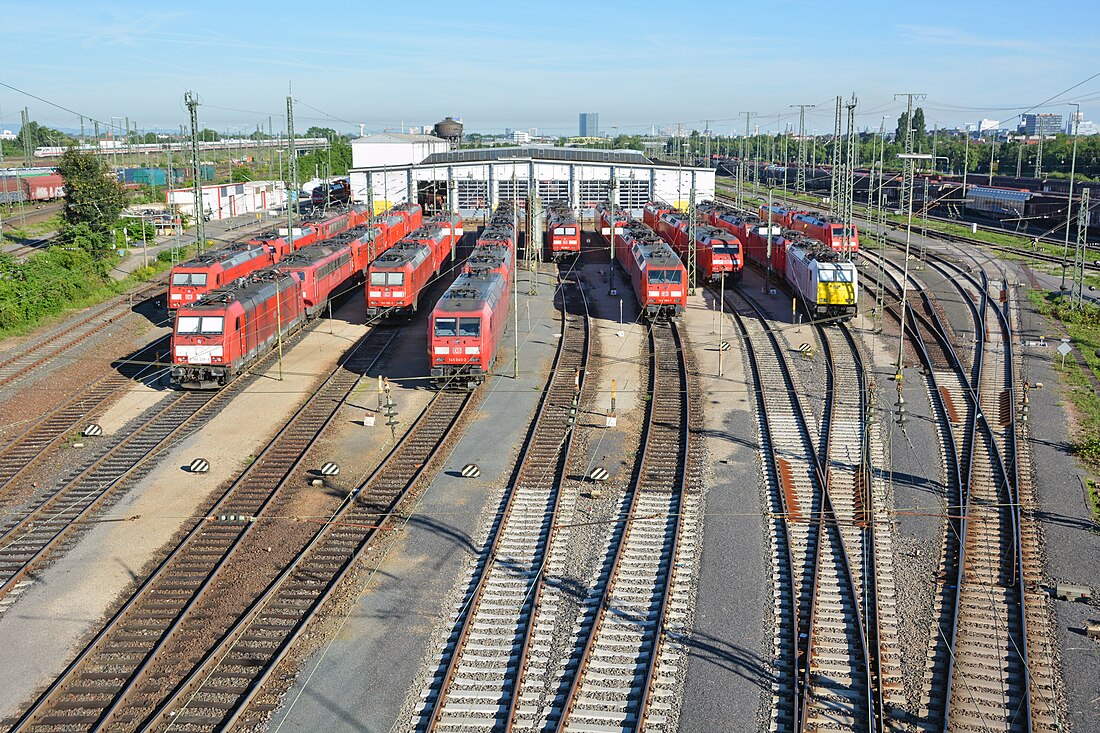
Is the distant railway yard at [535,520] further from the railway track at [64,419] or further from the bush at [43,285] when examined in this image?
the bush at [43,285]

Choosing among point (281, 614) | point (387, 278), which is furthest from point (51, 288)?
point (281, 614)

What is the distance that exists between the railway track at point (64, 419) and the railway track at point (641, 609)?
14.7m

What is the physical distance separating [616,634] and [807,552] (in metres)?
4.92

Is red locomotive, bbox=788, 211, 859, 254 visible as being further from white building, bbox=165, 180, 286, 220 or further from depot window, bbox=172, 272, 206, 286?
white building, bbox=165, 180, 286, 220

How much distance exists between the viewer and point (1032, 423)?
2573 cm

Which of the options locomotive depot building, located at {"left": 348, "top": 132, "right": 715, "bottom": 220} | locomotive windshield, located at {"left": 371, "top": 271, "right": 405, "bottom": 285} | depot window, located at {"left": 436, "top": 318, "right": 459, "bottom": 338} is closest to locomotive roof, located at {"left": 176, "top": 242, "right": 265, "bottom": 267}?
locomotive windshield, located at {"left": 371, "top": 271, "right": 405, "bottom": 285}

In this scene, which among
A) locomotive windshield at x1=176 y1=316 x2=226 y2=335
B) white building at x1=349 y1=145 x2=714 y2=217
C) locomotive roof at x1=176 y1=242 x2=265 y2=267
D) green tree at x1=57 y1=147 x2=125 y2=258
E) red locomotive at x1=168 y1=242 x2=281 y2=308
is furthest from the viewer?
white building at x1=349 y1=145 x2=714 y2=217

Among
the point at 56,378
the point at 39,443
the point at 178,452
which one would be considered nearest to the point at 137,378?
the point at 56,378

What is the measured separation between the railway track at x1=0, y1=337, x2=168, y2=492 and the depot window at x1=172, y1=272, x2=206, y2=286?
13.5 ft

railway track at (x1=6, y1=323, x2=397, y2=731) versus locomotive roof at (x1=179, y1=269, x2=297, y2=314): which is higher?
locomotive roof at (x1=179, y1=269, x2=297, y2=314)

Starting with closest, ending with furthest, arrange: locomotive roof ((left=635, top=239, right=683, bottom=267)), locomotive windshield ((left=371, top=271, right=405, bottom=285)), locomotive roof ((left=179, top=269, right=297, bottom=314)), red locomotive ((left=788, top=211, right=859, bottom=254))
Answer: locomotive roof ((left=179, top=269, right=297, bottom=314))
locomotive windshield ((left=371, top=271, right=405, bottom=285))
locomotive roof ((left=635, top=239, right=683, bottom=267))
red locomotive ((left=788, top=211, right=859, bottom=254))

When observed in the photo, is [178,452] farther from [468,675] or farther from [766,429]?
[766,429]

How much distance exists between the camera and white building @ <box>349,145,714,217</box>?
8562 cm

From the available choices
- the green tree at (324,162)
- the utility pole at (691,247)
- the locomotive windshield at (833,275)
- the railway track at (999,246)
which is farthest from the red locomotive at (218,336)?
the green tree at (324,162)
